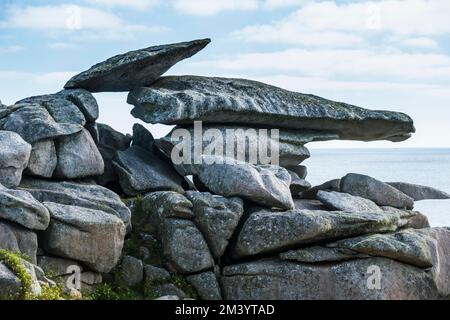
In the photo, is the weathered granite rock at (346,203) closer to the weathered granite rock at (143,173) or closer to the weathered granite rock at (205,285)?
the weathered granite rock at (143,173)

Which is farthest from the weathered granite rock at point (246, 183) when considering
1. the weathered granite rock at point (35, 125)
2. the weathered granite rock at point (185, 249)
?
the weathered granite rock at point (35, 125)

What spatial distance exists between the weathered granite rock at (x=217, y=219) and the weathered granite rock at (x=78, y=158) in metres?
6.30

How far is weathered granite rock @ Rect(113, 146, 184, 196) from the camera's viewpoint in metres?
33.6

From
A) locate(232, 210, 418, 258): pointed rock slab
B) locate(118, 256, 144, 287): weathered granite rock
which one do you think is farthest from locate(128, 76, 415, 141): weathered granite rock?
locate(118, 256, 144, 287): weathered granite rock

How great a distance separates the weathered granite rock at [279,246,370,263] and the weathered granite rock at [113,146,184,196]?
28.1 feet

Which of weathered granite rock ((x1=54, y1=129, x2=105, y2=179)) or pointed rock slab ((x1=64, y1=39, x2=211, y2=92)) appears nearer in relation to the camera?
weathered granite rock ((x1=54, y1=129, x2=105, y2=179))

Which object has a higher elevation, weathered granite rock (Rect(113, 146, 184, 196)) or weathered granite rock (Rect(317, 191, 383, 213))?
weathered granite rock (Rect(113, 146, 184, 196))

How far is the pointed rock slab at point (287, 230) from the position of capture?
28016mm

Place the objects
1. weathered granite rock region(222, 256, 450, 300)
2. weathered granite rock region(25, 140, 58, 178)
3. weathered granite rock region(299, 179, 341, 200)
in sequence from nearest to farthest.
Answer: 1. weathered granite rock region(222, 256, 450, 300)
2. weathered granite rock region(25, 140, 58, 178)
3. weathered granite rock region(299, 179, 341, 200)

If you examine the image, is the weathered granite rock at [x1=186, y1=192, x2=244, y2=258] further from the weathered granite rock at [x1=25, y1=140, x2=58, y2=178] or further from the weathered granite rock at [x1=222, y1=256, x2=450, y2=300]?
the weathered granite rock at [x1=25, y1=140, x2=58, y2=178]

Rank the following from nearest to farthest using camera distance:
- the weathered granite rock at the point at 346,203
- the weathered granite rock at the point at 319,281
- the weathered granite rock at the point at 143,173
A: 1. the weathered granite rock at the point at 319,281
2. the weathered granite rock at the point at 346,203
3. the weathered granite rock at the point at 143,173

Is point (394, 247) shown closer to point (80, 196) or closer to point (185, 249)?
point (185, 249)

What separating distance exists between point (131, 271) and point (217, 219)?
169 inches
